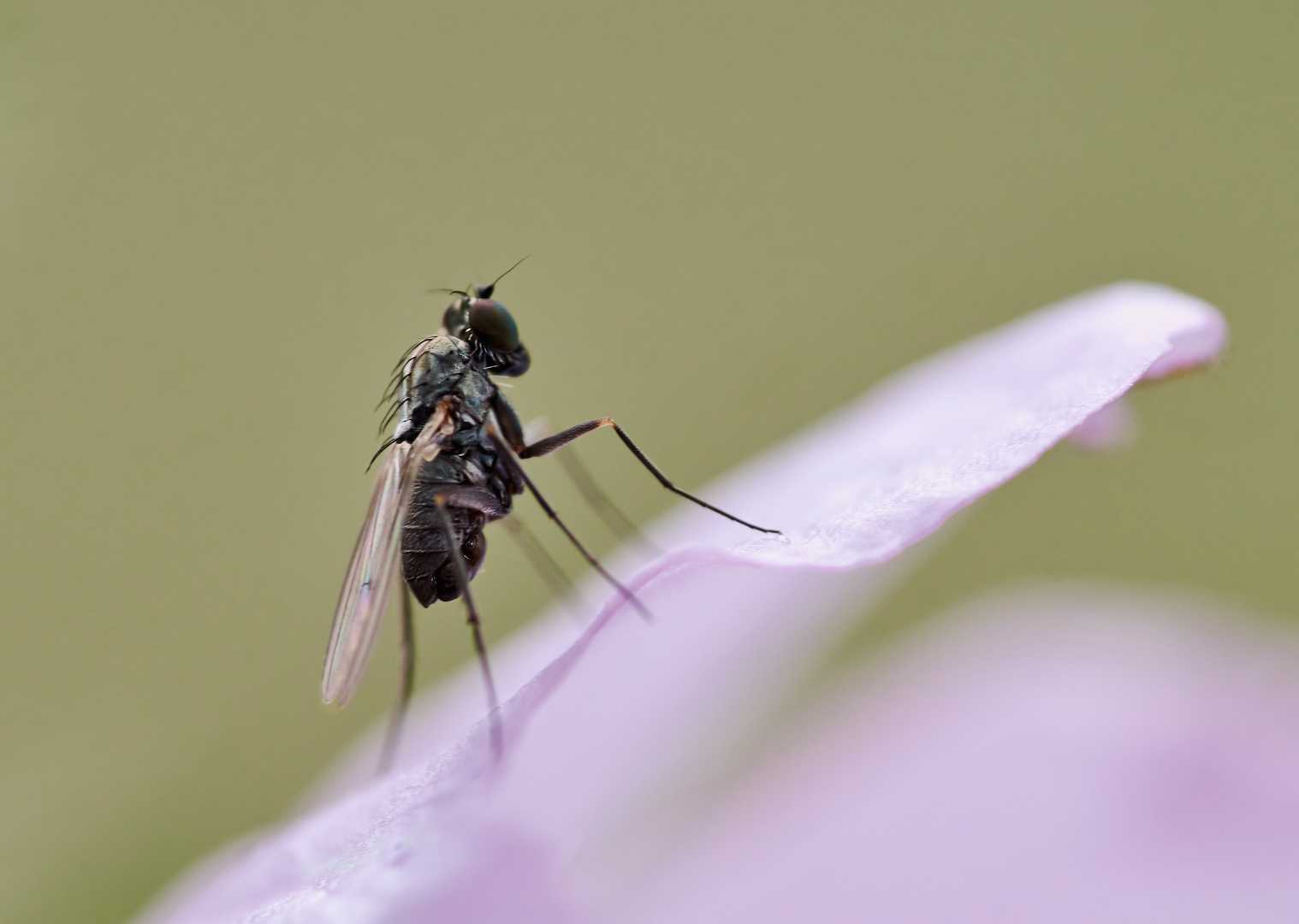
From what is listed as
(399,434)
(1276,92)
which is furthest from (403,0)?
(1276,92)

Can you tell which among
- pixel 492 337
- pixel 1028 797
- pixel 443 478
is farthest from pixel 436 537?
pixel 1028 797

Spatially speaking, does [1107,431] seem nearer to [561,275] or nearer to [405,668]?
[405,668]

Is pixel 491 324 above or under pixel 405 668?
above

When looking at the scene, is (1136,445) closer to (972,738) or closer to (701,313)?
(701,313)

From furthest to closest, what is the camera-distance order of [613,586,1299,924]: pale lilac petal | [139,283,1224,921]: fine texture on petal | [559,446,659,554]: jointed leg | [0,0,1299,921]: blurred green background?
[559,446,659,554]: jointed leg → [0,0,1299,921]: blurred green background → [613,586,1299,924]: pale lilac petal → [139,283,1224,921]: fine texture on petal

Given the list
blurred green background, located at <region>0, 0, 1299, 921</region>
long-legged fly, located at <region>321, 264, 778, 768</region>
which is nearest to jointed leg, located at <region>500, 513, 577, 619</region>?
long-legged fly, located at <region>321, 264, 778, 768</region>

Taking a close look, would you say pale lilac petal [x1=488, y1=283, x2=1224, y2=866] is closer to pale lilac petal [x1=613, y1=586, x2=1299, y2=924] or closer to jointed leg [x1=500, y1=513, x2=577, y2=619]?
pale lilac petal [x1=613, y1=586, x2=1299, y2=924]
